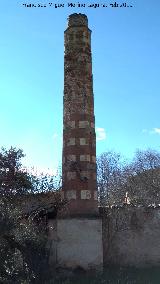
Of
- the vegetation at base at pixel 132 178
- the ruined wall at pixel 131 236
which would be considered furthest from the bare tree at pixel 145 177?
the ruined wall at pixel 131 236

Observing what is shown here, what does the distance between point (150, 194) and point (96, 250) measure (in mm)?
26438

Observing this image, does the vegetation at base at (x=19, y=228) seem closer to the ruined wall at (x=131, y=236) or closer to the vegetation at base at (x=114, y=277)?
the vegetation at base at (x=114, y=277)

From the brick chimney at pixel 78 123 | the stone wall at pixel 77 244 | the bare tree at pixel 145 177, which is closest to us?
the stone wall at pixel 77 244

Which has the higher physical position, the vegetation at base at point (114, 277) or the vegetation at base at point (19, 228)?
the vegetation at base at point (19, 228)

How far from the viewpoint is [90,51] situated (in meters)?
16.6

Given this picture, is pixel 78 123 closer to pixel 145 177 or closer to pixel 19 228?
pixel 19 228

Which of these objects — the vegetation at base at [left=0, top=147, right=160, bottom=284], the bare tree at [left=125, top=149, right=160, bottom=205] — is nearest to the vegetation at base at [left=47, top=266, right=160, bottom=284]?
the vegetation at base at [left=0, top=147, right=160, bottom=284]

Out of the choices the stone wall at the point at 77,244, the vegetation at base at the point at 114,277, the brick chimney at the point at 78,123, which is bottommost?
the vegetation at base at the point at 114,277

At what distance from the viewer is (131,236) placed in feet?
53.5

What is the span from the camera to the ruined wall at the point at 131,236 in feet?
52.5

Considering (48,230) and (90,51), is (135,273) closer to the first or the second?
(48,230)

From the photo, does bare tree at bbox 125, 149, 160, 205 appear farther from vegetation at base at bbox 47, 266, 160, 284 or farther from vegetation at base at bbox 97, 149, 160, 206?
vegetation at base at bbox 47, 266, 160, 284

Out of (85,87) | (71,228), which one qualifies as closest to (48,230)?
(71,228)

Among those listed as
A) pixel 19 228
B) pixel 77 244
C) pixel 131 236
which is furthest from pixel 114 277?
pixel 19 228
